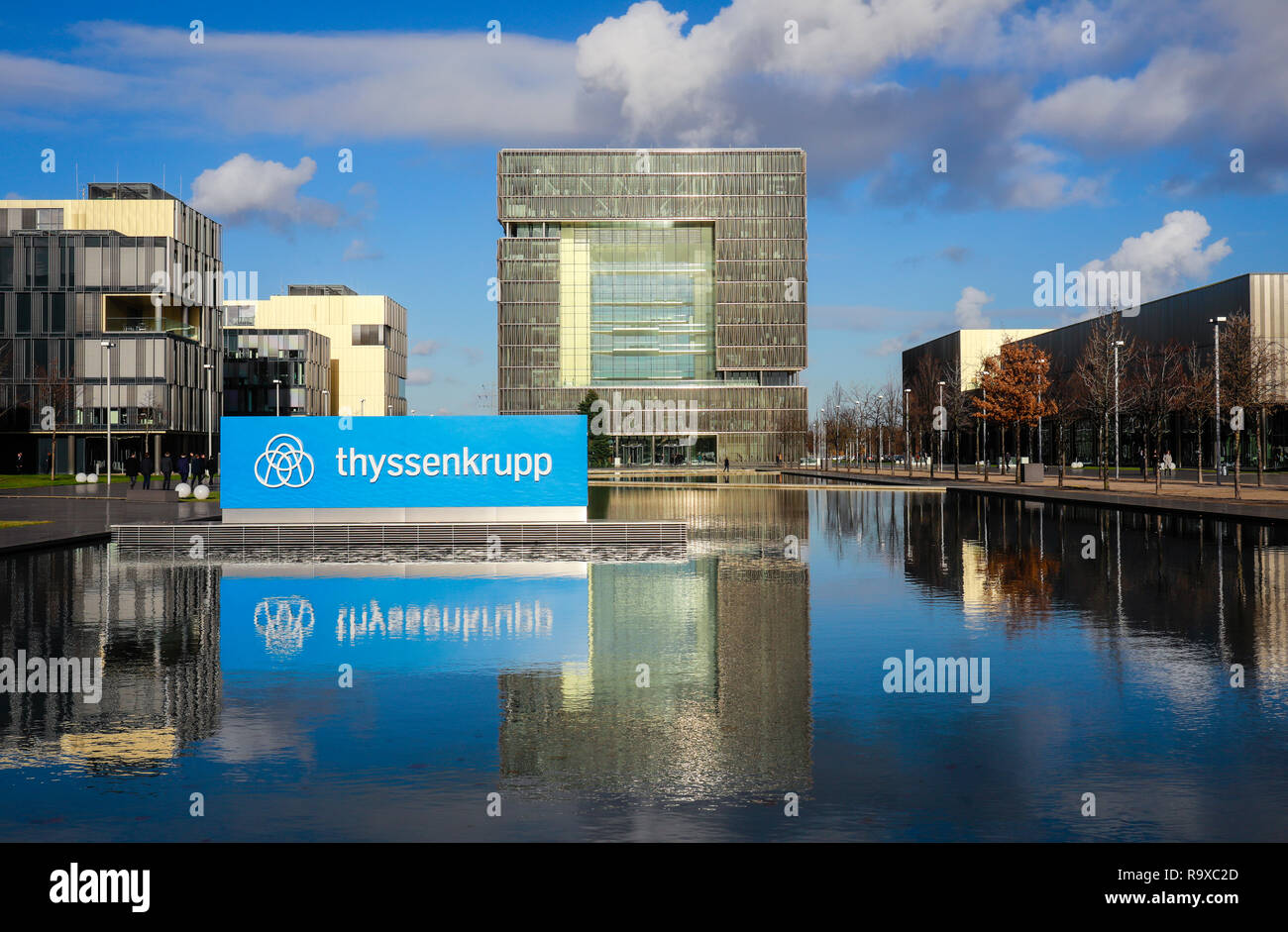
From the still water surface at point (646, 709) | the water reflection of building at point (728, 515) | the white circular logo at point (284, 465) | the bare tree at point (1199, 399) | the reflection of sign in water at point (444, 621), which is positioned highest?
the bare tree at point (1199, 399)

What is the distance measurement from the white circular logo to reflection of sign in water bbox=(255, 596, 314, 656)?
9363 mm

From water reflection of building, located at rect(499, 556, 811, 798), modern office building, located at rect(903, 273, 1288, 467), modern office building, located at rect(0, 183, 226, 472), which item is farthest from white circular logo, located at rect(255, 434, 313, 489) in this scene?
modern office building, located at rect(0, 183, 226, 472)

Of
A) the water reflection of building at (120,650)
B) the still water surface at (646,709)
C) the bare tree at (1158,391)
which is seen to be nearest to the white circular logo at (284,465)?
the water reflection of building at (120,650)

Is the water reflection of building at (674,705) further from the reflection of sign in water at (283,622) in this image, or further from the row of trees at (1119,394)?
the row of trees at (1119,394)

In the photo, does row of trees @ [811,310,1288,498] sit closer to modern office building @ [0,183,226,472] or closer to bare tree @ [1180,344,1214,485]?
bare tree @ [1180,344,1214,485]

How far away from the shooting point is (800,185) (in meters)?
134

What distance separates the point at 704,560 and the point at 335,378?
411 ft

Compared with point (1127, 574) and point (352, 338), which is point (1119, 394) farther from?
point (352, 338)

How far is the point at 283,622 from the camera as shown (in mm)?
13531

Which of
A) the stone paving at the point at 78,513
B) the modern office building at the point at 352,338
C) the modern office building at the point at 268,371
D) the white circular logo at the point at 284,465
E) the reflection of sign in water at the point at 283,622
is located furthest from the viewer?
the modern office building at the point at 352,338

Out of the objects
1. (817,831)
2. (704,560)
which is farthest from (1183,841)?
(704,560)

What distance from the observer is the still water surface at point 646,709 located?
6207 mm

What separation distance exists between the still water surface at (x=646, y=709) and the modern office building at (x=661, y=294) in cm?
11621
